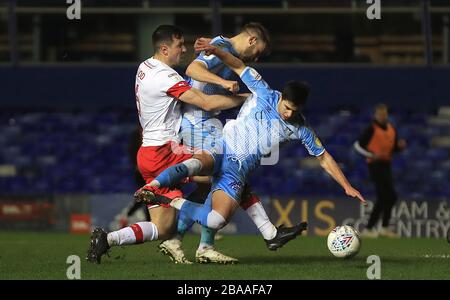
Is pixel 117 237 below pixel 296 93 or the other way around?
below

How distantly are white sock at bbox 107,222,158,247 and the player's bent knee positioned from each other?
524 mm

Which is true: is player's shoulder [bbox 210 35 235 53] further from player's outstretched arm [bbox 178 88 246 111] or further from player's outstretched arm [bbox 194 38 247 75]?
player's outstretched arm [bbox 178 88 246 111]

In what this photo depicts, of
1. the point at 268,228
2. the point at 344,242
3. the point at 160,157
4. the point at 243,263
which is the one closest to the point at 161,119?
the point at 160,157

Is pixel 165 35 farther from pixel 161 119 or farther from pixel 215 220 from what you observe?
pixel 215 220

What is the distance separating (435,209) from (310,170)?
3.51 m

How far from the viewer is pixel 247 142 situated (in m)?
9.87

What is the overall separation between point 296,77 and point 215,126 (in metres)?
11.1

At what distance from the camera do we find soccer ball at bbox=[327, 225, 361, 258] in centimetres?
981

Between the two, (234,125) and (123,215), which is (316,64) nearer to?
(123,215)

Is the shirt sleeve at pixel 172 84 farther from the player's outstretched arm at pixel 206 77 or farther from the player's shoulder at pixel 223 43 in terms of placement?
the player's shoulder at pixel 223 43

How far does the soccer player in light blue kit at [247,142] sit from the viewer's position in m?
9.59

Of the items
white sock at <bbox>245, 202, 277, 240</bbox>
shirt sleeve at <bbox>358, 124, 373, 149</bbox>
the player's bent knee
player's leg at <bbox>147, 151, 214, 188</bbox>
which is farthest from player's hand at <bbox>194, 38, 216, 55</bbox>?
shirt sleeve at <bbox>358, 124, 373, 149</bbox>

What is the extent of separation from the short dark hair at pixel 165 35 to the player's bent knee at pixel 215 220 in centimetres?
163
